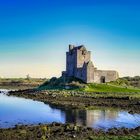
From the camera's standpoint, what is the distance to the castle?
96250mm

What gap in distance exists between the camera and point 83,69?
97.1 m

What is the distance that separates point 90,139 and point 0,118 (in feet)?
57.4

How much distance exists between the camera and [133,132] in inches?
1302

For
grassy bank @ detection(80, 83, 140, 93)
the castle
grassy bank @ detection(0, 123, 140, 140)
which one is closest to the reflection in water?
grassy bank @ detection(0, 123, 140, 140)

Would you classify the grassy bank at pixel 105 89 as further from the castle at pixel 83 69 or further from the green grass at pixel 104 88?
the castle at pixel 83 69

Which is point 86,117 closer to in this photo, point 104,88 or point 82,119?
point 82,119

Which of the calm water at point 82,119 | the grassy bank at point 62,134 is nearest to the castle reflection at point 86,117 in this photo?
the calm water at point 82,119

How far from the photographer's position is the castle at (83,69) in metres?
96.2

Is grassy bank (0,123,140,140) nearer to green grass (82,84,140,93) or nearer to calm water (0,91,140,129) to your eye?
calm water (0,91,140,129)

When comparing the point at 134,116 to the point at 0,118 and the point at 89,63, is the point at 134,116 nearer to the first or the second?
the point at 0,118

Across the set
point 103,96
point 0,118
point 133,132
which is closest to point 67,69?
point 103,96

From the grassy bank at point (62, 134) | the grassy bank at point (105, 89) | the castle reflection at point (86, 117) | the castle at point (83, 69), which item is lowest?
the grassy bank at point (62, 134)

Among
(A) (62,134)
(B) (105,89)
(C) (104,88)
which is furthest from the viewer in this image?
(C) (104,88)

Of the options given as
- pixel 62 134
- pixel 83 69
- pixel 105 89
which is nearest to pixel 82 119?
pixel 62 134
